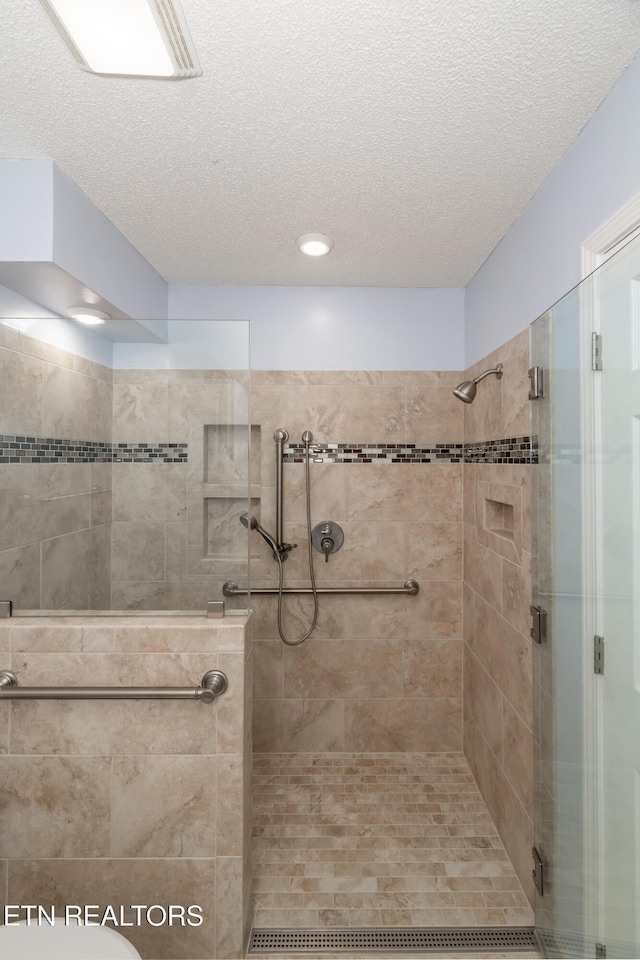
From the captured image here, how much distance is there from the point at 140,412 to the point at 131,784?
1106mm

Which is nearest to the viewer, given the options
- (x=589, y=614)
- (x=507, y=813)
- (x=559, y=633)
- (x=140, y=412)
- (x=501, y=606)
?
(x=589, y=614)

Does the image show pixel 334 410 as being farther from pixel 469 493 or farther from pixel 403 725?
pixel 403 725

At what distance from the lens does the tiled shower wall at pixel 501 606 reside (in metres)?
1.92

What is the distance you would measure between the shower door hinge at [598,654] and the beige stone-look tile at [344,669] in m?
1.70

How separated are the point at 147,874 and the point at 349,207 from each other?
2303 mm

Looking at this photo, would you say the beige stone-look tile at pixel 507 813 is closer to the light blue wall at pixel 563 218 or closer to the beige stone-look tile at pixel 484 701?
the beige stone-look tile at pixel 484 701

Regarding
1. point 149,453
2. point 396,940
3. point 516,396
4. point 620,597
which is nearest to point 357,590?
point 516,396

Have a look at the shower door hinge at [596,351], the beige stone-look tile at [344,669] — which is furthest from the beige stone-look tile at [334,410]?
the shower door hinge at [596,351]

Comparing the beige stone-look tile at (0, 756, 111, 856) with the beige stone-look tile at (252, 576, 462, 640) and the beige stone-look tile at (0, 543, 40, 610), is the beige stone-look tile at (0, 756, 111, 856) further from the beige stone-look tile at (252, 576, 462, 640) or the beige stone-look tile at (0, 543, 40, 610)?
the beige stone-look tile at (252, 576, 462, 640)

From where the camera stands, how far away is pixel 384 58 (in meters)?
1.25

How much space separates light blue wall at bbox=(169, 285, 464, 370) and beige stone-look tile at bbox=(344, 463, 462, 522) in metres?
0.55

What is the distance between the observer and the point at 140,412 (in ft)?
5.34

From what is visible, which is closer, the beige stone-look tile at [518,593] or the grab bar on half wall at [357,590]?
the beige stone-look tile at [518,593]

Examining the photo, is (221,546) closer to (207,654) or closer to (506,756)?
(207,654)
